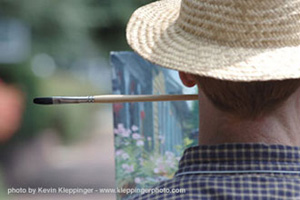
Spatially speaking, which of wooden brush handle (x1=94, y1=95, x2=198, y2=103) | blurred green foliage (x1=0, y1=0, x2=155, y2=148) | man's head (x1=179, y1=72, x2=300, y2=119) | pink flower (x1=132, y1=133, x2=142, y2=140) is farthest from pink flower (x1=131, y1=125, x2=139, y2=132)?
blurred green foliage (x1=0, y1=0, x2=155, y2=148)

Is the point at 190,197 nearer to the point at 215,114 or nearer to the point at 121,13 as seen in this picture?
the point at 215,114

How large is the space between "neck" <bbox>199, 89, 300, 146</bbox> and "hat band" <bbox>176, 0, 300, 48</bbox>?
114 mm

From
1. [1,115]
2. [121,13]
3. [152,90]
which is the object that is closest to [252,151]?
[152,90]

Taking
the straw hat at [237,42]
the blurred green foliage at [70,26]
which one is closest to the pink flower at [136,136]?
the straw hat at [237,42]

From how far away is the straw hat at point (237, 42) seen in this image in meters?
1.14

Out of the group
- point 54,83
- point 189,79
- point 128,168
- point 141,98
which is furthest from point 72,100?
point 54,83

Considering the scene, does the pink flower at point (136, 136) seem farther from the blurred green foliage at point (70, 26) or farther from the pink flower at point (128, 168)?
the blurred green foliage at point (70, 26)

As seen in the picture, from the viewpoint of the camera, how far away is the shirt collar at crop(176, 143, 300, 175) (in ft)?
3.71

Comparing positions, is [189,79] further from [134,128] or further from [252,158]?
[134,128]

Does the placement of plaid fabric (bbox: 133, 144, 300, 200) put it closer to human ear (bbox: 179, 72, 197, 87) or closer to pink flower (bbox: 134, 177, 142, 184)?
human ear (bbox: 179, 72, 197, 87)

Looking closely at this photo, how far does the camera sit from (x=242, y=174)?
1.13 metres

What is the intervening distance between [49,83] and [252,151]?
383 cm

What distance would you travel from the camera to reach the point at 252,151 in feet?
3.73

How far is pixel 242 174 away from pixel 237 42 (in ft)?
0.78
